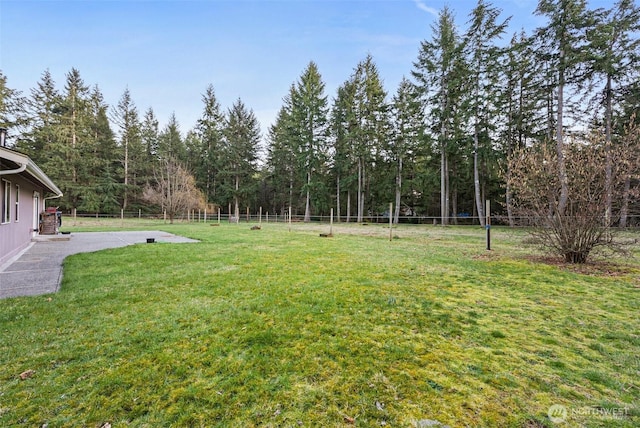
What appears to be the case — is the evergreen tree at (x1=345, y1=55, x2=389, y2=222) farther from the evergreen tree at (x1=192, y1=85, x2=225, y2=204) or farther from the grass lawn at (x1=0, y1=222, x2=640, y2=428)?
the grass lawn at (x1=0, y1=222, x2=640, y2=428)

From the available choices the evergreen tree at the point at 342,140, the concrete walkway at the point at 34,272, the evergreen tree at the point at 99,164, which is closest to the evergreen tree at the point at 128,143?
the evergreen tree at the point at 99,164

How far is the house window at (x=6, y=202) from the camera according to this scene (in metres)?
5.93

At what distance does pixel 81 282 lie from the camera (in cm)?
449

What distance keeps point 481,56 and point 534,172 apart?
1689 centimetres

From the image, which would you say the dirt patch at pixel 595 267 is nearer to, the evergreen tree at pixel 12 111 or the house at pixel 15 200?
the house at pixel 15 200

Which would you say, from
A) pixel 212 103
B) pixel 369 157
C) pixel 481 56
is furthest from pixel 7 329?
pixel 212 103

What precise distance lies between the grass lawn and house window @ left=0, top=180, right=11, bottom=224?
334cm

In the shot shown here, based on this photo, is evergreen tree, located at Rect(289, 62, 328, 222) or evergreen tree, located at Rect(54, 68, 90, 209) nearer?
evergreen tree, located at Rect(54, 68, 90, 209)

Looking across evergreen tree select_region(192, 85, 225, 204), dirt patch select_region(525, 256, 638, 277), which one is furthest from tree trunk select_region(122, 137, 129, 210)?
dirt patch select_region(525, 256, 638, 277)

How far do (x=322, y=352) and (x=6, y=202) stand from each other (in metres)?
8.26

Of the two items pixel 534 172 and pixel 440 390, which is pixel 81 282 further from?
pixel 534 172

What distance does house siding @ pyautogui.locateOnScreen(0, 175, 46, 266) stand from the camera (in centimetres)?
602

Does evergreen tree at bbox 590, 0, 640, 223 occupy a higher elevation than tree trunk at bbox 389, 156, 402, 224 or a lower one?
higher

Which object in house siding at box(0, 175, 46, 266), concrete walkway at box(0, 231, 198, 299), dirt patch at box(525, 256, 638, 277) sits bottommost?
concrete walkway at box(0, 231, 198, 299)
